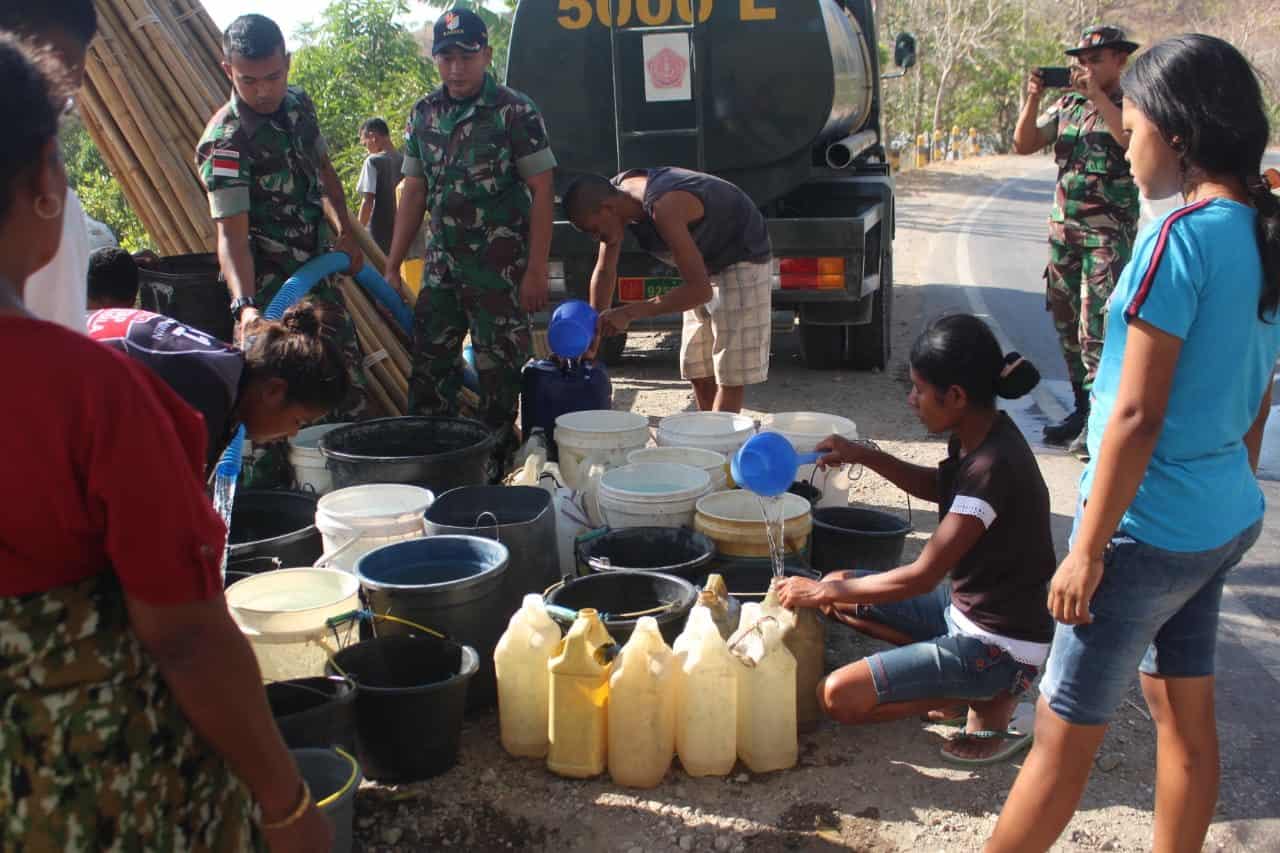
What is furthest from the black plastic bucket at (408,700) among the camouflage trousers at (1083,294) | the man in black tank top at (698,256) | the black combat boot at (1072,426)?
the black combat boot at (1072,426)

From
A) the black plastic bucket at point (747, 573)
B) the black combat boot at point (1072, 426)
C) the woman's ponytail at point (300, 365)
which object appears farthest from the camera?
the black combat boot at point (1072, 426)

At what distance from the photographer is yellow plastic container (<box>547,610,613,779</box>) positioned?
122 inches

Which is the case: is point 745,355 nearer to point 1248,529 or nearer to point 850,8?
point 1248,529

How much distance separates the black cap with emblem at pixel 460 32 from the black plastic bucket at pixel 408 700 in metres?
2.85

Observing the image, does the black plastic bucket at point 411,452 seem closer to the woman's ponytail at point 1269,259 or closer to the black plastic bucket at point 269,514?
the black plastic bucket at point 269,514

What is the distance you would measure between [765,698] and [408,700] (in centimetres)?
99

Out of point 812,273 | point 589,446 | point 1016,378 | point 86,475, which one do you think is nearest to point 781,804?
point 1016,378

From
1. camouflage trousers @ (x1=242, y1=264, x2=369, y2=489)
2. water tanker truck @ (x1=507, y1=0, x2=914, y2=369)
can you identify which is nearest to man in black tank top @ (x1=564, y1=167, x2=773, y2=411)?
camouflage trousers @ (x1=242, y1=264, x2=369, y2=489)

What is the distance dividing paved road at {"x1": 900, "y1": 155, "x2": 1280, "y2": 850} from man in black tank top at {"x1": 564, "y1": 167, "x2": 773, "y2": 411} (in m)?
1.96

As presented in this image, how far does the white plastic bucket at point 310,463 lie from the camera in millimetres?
4617

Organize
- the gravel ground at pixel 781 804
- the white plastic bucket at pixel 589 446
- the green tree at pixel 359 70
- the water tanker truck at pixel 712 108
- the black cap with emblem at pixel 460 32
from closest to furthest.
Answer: the gravel ground at pixel 781 804 < the white plastic bucket at pixel 589 446 < the black cap with emblem at pixel 460 32 < the water tanker truck at pixel 712 108 < the green tree at pixel 359 70

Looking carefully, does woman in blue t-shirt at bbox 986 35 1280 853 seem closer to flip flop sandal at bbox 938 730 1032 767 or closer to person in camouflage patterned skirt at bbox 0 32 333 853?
flip flop sandal at bbox 938 730 1032 767

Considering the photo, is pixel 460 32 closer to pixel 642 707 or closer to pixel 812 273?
pixel 812 273

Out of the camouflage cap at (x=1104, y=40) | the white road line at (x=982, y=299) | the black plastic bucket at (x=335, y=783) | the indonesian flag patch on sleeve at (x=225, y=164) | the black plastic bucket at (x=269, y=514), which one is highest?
the camouflage cap at (x=1104, y=40)
